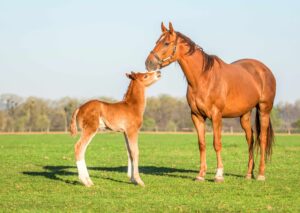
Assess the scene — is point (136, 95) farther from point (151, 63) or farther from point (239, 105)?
point (239, 105)

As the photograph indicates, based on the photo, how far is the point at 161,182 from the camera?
13094mm

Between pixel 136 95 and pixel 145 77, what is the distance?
1.50ft

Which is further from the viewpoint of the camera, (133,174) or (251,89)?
(251,89)

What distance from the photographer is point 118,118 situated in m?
12.5

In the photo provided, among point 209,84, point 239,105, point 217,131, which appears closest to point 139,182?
point 217,131

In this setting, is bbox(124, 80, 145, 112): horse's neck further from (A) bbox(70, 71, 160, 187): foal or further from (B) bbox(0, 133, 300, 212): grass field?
(B) bbox(0, 133, 300, 212): grass field

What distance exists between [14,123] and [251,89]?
92950mm

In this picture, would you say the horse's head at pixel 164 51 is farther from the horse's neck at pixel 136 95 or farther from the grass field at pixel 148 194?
the grass field at pixel 148 194

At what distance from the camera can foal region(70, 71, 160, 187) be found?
1227 centimetres

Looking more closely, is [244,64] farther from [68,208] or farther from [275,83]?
[68,208]

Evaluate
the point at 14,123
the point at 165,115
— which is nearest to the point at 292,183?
the point at 14,123

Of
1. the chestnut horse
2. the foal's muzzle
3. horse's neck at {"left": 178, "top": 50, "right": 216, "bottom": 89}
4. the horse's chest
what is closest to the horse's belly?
the chestnut horse

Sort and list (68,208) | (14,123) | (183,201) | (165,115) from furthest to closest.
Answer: (165,115) < (14,123) < (183,201) < (68,208)

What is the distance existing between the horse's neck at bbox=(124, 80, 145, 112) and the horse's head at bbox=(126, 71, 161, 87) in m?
0.09
